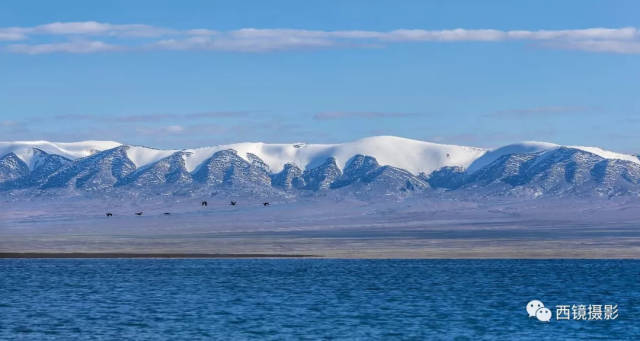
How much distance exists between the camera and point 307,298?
10288 centimetres

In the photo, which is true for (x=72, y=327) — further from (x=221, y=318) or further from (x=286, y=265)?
(x=286, y=265)

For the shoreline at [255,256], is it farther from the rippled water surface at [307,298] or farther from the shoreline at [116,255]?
the rippled water surface at [307,298]

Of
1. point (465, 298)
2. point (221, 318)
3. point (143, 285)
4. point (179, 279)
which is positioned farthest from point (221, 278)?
point (221, 318)

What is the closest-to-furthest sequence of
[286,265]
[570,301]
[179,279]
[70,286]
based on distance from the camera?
[570,301] → [70,286] → [179,279] → [286,265]

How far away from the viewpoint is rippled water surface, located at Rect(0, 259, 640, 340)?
256ft

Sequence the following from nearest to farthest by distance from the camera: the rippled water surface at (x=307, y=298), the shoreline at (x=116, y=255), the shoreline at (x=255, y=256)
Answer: the rippled water surface at (x=307, y=298)
the shoreline at (x=255, y=256)
the shoreline at (x=116, y=255)

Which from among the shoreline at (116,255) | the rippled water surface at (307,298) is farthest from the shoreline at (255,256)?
the rippled water surface at (307,298)

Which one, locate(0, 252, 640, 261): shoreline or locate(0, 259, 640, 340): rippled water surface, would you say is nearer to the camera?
locate(0, 259, 640, 340): rippled water surface

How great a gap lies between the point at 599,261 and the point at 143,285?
71.9m

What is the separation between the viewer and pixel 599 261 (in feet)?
538

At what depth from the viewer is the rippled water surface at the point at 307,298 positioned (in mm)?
77938

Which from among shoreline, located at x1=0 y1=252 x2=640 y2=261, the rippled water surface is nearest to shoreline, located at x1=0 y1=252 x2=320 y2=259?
shoreline, located at x1=0 y1=252 x2=640 y2=261

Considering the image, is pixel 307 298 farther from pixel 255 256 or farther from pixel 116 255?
pixel 116 255

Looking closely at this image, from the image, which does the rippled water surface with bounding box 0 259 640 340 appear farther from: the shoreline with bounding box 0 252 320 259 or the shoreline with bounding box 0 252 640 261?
the shoreline with bounding box 0 252 320 259
